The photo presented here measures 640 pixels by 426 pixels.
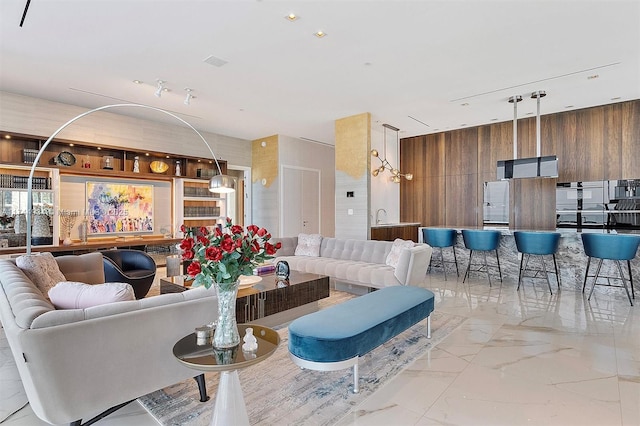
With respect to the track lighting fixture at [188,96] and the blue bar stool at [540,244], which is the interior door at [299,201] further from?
the blue bar stool at [540,244]

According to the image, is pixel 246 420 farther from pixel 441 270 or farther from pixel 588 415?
pixel 441 270

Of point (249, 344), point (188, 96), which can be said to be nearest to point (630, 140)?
point (249, 344)

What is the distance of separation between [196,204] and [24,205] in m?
2.91

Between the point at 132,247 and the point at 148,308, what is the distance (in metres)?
5.05

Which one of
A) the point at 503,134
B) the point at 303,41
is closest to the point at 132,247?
the point at 303,41

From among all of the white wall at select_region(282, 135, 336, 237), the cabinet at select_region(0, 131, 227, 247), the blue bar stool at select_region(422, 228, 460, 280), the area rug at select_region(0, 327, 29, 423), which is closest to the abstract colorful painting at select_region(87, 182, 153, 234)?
the cabinet at select_region(0, 131, 227, 247)

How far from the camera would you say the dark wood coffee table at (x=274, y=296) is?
3.23 meters

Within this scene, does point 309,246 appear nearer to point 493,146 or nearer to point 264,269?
point 264,269

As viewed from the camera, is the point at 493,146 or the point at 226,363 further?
the point at 493,146

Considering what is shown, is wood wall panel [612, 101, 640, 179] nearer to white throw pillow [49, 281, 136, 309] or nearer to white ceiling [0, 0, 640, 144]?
white ceiling [0, 0, 640, 144]

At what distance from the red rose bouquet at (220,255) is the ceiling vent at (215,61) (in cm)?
290

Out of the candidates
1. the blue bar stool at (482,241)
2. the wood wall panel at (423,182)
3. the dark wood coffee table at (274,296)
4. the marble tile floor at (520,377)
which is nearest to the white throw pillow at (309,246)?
the dark wood coffee table at (274,296)

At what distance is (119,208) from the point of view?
640cm

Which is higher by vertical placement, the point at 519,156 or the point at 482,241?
the point at 519,156
